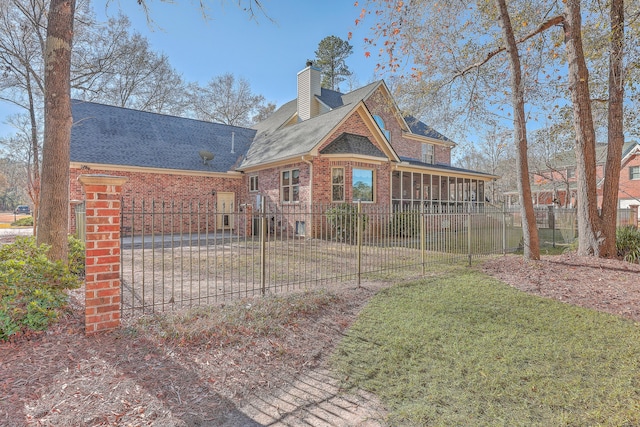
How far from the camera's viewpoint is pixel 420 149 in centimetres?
2248

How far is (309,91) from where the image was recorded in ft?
64.4

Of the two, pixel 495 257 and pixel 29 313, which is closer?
pixel 29 313

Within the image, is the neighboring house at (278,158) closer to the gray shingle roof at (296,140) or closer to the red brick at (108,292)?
the gray shingle roof at (296,140)

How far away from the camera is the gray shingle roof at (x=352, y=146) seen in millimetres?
13367

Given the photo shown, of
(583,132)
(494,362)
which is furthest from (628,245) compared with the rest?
(494,362)

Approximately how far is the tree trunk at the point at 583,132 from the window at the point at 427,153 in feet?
46.3

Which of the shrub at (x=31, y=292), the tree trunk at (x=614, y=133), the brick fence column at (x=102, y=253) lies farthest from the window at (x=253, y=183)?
the tree trunk at (x=614, y=133)

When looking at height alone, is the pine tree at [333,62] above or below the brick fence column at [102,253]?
above

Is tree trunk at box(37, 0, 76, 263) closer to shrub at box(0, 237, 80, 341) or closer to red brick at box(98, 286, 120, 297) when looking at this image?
shrub at box(0, 237, 80, 341)

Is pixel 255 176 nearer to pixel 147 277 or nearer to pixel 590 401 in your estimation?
pixel 147 277

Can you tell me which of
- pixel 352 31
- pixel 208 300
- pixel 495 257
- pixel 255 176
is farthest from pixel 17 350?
pixel 255 176

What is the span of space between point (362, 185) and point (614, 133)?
8.23m

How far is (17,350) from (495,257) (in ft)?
34.0

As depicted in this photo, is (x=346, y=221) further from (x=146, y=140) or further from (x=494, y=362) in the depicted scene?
(x=146, y=140)
